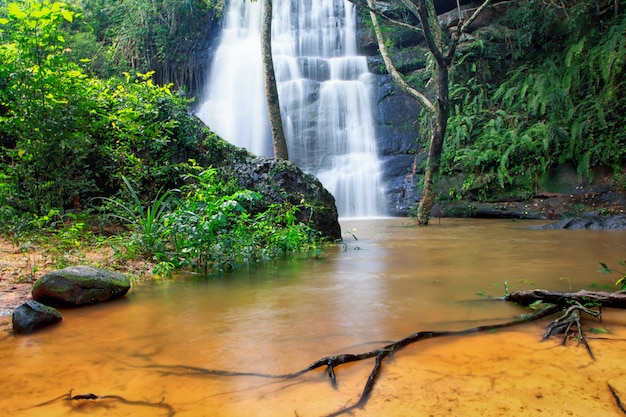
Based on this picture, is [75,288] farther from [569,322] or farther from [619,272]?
[619,272]

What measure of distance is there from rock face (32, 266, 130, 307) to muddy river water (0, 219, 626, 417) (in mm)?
157

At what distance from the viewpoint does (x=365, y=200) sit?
49.0 ft

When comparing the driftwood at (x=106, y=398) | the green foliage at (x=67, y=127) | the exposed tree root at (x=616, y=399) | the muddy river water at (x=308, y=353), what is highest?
the green foliage at (x=67, y=127)

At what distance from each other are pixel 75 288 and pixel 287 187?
4.49m

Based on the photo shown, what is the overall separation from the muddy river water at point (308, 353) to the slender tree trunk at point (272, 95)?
5.64 m

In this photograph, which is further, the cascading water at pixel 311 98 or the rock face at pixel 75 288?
the cascading water at pixel 311 98

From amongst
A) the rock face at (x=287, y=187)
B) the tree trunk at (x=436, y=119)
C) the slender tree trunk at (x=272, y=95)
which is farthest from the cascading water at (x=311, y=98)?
the rock face at (x=287, y=187)

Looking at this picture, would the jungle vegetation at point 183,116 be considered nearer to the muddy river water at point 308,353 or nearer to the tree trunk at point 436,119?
the muddy river water at point 308,353

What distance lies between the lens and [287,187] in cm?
754

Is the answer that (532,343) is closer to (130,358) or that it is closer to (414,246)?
(130,358)

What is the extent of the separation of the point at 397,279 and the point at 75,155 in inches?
202

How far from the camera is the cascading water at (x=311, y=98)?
624 inches

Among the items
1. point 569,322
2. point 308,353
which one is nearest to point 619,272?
point 569,322

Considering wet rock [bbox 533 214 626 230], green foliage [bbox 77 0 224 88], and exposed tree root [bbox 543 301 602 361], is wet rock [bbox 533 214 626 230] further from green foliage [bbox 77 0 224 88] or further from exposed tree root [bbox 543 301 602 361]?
green foliage [bbox 77 0 224 88]
